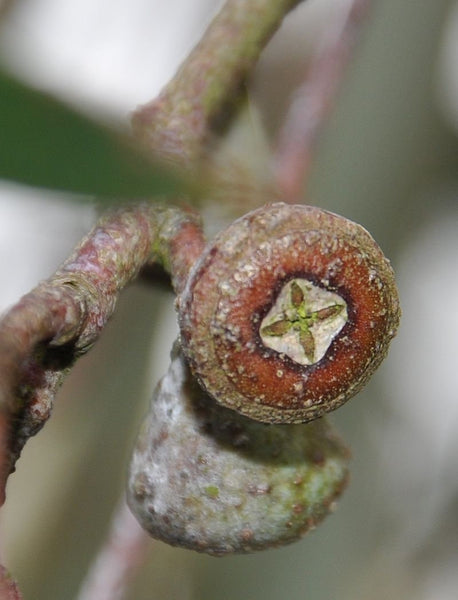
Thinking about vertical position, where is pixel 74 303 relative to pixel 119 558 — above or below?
above

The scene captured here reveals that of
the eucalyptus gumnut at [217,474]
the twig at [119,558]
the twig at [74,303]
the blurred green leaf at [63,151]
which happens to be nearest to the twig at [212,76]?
the twig at [74,303]

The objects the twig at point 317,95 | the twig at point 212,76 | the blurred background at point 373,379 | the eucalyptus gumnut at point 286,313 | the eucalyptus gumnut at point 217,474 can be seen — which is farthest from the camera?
the blurred background at point 373,379

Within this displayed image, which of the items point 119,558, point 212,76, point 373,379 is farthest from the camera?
point 373,379

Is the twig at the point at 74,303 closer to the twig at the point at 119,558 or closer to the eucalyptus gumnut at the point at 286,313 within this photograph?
the eucalyptus gumnut at the point at 286,313

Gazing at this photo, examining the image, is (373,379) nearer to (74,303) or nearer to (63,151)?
(74,303)

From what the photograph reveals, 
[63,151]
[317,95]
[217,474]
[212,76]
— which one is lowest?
[217,474]

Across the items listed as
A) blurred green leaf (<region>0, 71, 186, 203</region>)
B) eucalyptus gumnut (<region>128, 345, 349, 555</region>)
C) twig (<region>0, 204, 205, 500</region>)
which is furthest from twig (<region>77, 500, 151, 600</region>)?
blurred green leaf (<region>0, 71, 186, 203</region>)

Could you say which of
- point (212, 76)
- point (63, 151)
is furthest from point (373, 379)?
point (63, 151)

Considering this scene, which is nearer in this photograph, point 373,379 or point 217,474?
point 217,474
